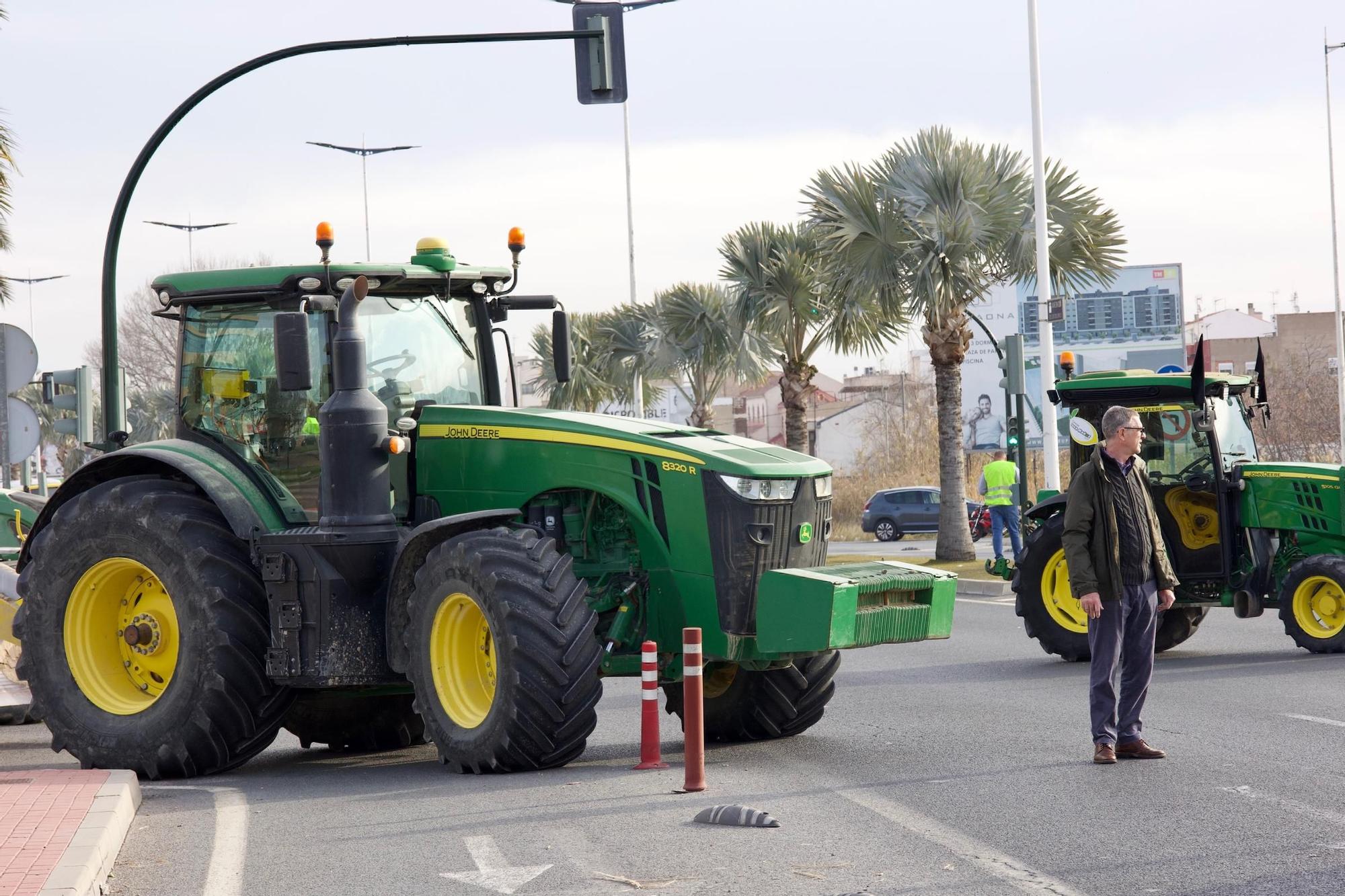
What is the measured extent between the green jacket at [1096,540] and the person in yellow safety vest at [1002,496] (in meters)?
16.1

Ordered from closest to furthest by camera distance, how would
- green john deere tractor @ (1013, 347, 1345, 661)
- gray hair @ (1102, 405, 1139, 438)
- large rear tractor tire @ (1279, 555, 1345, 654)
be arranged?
gray hair @ (1102, 405, 1139, 438)
large rear tractor tire @ (1279, 555, 1345, 654)
green john deere tractor @ (1013, 347, 1345, 661)

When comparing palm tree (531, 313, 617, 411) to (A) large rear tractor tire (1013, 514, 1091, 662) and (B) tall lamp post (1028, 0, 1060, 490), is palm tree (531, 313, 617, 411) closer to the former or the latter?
(B) tall lamp post (1028, 0, 1060, 490)

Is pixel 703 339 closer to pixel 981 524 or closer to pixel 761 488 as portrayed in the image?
pixel 981 524

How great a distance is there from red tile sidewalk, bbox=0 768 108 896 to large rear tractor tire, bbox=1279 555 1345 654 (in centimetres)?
1002

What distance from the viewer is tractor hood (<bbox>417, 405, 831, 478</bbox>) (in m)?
9.59

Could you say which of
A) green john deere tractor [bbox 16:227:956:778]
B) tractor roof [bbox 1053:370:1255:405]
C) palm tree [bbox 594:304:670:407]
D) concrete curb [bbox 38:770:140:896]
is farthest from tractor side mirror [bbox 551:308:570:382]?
palm tree [bbox 594:304:670:407]

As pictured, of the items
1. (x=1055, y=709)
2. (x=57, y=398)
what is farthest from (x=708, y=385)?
(x=1055, y=709)

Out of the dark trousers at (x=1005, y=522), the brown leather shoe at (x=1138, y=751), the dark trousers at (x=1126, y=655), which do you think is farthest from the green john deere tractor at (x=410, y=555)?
the dark trousers at (x=1005, y=522)

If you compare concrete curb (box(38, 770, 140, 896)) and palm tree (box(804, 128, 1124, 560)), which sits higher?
palm tree (box(804, 128, 1124, 560))

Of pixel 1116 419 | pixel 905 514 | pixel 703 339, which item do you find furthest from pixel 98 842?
pixel 905 514

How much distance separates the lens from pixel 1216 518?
51.3 feet

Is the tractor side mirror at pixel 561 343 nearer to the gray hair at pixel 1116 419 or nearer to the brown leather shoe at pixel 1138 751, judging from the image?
the gray hair at pixel 1116 419

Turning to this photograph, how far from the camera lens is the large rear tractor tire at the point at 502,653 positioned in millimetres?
8984

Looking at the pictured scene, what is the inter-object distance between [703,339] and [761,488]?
30.3m
